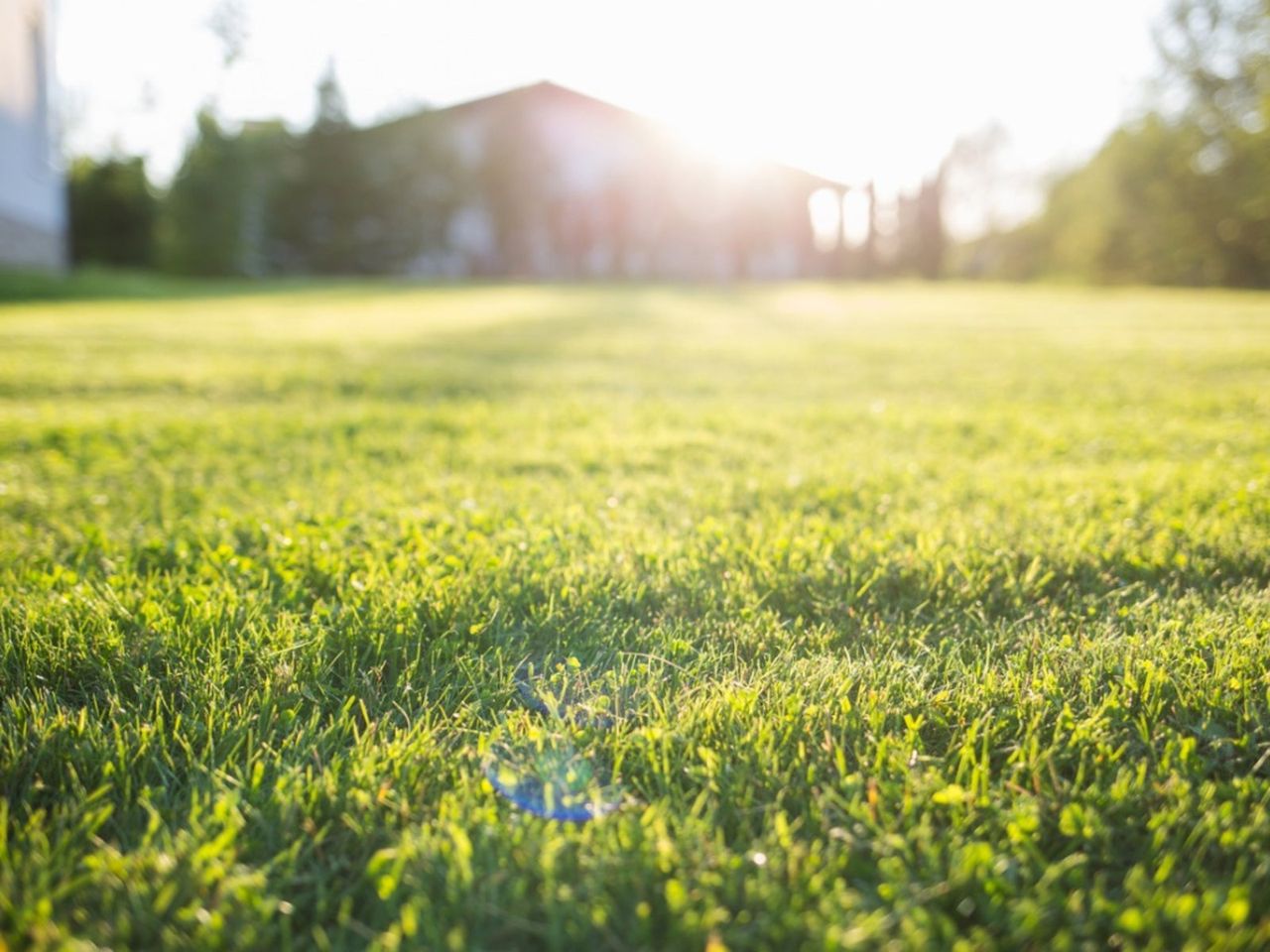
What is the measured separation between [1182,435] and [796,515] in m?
→ 2.99

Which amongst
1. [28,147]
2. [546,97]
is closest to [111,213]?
[28,147]

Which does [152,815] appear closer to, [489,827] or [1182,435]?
[489,827]

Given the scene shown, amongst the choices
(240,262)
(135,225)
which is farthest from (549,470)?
(135,225)

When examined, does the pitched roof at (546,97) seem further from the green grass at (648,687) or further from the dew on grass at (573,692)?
the dew on grass at (573,692)

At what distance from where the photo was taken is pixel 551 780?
1601 millimetres

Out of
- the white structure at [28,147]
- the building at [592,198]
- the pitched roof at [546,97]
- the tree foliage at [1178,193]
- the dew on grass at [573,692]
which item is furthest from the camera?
the pitched roof at [546,97]

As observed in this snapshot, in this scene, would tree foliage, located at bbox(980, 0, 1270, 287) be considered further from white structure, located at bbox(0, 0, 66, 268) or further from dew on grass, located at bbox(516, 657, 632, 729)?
white structure, located at bbox(0, 0, 66, 268)

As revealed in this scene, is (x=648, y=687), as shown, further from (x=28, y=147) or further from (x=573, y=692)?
(x=28, y=147)

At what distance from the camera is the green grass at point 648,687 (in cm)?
132

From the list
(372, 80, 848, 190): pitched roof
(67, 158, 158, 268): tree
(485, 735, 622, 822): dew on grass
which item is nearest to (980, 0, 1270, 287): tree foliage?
(485, 735, 622, 822): dew on grass

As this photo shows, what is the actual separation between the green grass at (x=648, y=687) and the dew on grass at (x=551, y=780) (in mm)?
29

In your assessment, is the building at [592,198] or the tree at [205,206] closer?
the tree at [205,206]

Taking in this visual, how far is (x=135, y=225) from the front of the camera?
26375 mm

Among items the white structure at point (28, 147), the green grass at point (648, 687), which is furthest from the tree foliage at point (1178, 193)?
the white structure at point (28, 147)
